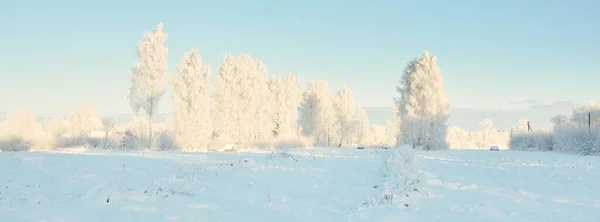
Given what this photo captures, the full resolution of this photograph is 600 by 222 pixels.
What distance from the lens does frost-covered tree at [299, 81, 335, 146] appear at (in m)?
63.8

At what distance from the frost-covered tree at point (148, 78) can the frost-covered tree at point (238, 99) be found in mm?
10242

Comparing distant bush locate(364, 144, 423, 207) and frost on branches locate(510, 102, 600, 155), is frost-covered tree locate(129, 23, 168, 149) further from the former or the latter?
frost on branches locate(510, 102, 600, 155)

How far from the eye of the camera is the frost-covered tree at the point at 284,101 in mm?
58969

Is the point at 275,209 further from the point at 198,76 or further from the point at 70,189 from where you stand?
the point at 198,76

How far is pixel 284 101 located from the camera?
59562mm

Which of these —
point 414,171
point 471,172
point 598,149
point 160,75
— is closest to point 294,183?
point 414,171

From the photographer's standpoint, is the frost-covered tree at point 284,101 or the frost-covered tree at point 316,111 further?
the frost-covered tree at point 316,111

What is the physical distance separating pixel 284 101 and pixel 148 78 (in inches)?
1124

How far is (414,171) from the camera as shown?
13.2 metres

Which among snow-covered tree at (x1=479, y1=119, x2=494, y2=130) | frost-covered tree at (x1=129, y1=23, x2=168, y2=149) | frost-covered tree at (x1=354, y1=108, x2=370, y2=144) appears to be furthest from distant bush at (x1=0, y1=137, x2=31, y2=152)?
snow-covered tree at (x1=479, y1=119, x2=494, y2=130)

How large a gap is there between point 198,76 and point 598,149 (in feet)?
104

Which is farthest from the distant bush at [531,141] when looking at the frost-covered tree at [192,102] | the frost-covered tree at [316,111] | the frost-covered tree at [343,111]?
the frost-covered tree at [192,102]

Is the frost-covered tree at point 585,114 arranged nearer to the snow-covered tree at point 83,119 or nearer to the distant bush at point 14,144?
the distant bush at point 14,144

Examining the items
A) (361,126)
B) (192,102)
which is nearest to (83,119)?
(192,102)
